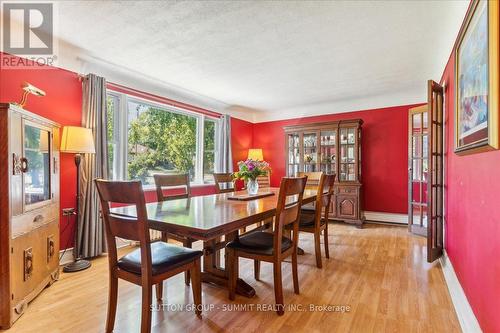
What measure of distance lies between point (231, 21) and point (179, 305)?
7.85 feet

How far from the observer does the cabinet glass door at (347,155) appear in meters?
4.58

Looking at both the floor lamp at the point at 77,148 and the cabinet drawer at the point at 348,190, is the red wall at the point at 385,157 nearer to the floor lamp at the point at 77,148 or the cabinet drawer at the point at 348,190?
the cabinet drawer at the point at 348,190

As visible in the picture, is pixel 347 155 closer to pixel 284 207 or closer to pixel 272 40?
pixel 272 40

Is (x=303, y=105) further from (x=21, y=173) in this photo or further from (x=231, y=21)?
(x=21, y=173)

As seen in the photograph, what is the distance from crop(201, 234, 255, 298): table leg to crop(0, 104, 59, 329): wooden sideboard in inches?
Answer: 50.7

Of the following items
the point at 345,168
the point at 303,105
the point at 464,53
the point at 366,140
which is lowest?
the point at 345,168

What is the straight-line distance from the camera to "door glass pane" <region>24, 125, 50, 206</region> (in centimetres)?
192

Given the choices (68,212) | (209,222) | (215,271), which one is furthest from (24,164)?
(215,271)

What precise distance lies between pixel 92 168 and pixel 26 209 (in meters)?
1.07

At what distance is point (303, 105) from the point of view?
531 cm

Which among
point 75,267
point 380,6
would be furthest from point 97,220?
point 380,6

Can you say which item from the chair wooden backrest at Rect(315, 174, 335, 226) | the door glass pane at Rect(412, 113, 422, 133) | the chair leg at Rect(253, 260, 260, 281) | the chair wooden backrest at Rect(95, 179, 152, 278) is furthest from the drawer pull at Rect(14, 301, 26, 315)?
the door glass pane at Rect(412, 113, 422, 133)

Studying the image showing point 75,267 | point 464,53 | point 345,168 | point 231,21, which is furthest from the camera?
point 345,168

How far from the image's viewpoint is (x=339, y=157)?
4.67 m
